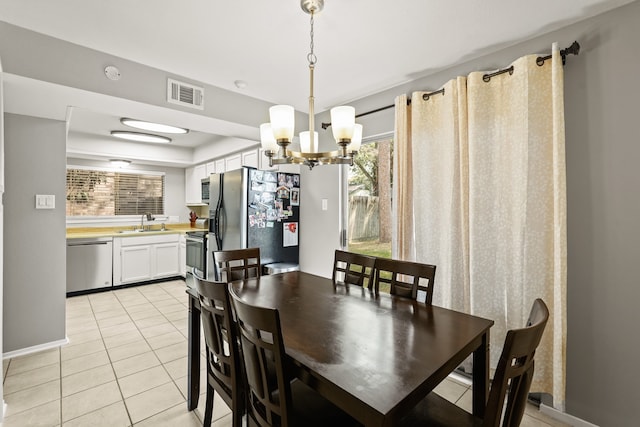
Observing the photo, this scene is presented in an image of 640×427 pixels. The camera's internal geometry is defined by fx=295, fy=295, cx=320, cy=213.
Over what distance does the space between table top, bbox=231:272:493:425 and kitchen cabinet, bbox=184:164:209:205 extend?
13.7 feet

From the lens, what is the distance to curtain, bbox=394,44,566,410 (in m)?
1.82

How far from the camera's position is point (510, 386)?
1006 mm

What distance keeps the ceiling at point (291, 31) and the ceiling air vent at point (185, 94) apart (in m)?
0.10

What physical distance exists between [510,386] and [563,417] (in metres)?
1.42

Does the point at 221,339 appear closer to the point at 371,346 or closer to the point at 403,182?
the point at 371,346

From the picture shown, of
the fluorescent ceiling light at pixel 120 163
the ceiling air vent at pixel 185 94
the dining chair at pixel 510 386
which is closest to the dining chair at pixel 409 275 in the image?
the dining chair at pixel 510 386

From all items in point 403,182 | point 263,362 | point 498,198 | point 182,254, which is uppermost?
point 403,182

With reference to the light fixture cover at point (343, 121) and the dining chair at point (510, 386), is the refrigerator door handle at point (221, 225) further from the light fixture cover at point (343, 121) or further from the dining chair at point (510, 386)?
the dining chair at point (510, 386)

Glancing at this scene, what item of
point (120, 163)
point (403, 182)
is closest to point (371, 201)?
point (403, 182)

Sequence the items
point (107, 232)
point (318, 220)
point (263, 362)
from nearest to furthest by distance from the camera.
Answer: point (263, 362) < point (318, 220) < point (107, 232)

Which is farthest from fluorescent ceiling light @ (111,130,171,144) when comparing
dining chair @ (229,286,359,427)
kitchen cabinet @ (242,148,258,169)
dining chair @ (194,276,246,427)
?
dining chair @ (229,286,359,427)

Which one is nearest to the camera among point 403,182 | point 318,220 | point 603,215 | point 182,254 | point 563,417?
point 603,215

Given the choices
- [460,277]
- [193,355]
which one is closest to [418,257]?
[460,277]

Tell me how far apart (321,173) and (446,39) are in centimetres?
187
